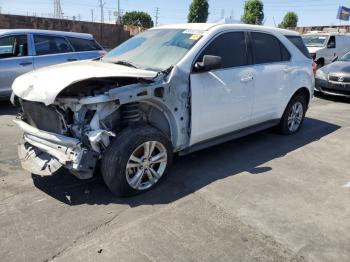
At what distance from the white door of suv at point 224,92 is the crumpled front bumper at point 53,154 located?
1422 millimetres

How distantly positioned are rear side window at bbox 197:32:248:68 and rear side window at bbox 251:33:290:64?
0.27 metres

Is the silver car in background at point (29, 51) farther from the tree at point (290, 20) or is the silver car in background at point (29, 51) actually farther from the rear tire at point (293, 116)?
the tree at point (290, 20)

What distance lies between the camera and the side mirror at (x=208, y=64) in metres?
4.20

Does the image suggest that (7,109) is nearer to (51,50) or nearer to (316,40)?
(51,50)

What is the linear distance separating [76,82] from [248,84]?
2463 mm

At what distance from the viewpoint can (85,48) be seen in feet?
29.6

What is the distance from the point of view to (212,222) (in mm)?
3482

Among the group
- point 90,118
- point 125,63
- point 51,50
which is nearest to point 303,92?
point 125,63

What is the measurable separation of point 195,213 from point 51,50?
618cm

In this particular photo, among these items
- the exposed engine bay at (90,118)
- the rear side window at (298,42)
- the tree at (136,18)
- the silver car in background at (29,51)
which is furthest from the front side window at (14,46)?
the tree at (136,18)

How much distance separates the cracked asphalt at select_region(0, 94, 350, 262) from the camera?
120 inches

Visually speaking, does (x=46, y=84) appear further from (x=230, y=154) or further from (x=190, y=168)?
(x=230, y=154)

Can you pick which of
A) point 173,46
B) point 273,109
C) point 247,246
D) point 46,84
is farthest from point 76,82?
point 273,109

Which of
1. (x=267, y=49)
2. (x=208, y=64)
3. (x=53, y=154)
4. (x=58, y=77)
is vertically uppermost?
(x=267, y=49)
